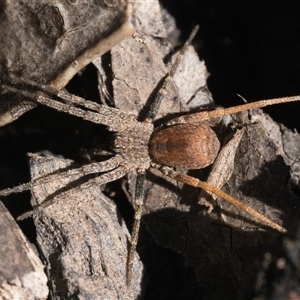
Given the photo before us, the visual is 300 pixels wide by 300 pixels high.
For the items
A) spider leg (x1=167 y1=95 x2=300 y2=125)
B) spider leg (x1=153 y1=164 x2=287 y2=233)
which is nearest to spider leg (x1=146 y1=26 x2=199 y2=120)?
spider leg (x1=167 y1=95 x2=300 y2=125)

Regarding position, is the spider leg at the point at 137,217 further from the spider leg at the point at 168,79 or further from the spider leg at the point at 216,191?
the spider leg at the point at 168,79

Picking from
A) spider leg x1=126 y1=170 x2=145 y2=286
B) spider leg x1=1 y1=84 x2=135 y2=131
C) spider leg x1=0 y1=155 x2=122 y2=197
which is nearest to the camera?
spider leg x1=126 y1=170 x2=145 y2=286

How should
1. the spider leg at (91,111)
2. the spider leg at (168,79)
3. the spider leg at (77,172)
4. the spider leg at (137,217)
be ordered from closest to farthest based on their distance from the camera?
the spider leg at (137,217), the spider leg at (77,172), the spider leg at (91,111), the spider leg at (168,79)

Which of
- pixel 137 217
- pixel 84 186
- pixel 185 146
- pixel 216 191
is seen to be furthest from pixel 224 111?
pixel 84 186

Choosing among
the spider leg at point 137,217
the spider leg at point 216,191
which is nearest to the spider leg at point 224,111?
the spider leg at point 216,191

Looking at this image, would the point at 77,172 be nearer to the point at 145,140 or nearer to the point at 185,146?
the point at 145,140

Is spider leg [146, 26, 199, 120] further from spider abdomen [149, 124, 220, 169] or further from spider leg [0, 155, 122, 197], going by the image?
spider leg [0, 155, 122, 197]

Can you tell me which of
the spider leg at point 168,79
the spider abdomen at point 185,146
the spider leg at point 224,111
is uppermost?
the spider leg at point 168,79

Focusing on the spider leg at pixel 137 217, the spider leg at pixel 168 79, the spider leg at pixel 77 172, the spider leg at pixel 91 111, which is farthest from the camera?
the spider leg at pixel 168 79
